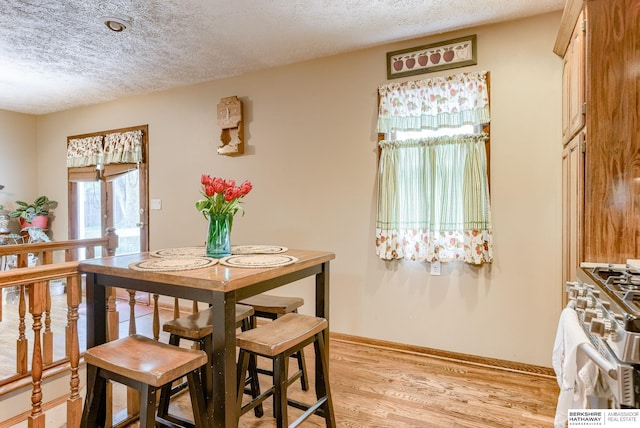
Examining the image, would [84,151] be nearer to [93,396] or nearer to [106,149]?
[106,149]

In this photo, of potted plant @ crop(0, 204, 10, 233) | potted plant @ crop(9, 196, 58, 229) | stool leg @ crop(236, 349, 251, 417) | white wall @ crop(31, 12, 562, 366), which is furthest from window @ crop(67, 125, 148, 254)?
stool leg @ crop(236, 349, 251, 417)

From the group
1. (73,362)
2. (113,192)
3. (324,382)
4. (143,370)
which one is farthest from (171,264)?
(113,192)

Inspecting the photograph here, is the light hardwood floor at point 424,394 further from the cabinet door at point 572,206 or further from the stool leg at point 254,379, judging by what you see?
the cabinet door at point 572,206

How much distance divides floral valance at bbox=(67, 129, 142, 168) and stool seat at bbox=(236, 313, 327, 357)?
352cm

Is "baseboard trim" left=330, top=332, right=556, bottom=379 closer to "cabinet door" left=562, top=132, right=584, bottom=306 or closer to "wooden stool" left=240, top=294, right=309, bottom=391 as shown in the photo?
"cabinet door" left=562, top=132, right=584, bottom=306

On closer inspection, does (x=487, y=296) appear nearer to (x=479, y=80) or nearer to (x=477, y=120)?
(x=477, y=120)

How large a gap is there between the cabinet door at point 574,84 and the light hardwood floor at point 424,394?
1.65 m

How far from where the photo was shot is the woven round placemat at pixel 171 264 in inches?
63.4

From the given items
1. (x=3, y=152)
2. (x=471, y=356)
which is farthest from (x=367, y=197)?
(x=3, y=152)

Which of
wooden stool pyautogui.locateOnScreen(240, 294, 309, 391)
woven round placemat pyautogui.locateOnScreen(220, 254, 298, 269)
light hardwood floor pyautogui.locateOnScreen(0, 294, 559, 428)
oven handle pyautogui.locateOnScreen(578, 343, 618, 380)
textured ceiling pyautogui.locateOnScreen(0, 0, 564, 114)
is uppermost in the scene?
textured ceiling pyautogui.locateOnScreen(0, 0, 564, 114)

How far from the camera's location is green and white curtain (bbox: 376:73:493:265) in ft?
8.95

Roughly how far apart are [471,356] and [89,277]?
265 centimetres

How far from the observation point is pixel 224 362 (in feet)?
4.75

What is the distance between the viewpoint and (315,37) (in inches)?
115
